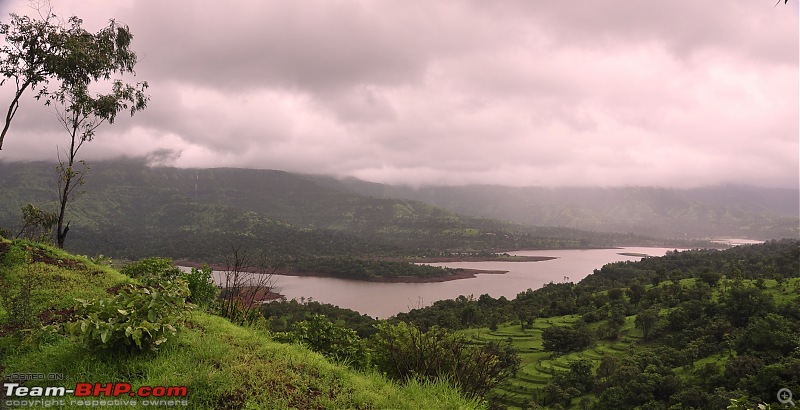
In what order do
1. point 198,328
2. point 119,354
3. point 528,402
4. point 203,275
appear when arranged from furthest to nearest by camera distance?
point 528,402 < point 203,275 < point 198,328 < point 119,354

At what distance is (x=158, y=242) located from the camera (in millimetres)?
177000

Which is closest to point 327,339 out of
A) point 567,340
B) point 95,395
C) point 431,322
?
point 95,395

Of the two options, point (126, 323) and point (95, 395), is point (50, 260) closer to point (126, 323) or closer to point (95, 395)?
point (126, 323)

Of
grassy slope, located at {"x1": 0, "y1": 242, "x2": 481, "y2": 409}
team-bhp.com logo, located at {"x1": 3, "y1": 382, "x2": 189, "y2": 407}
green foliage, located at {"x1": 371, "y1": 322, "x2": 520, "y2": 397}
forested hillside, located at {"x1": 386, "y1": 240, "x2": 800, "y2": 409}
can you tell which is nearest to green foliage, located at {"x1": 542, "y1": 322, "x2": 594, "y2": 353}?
forested hillside, located at {"x1": 386, "y1": 240, "x2": 800, "y2": 409}

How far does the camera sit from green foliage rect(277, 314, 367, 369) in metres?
9.46

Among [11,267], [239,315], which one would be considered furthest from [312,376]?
[11,267]

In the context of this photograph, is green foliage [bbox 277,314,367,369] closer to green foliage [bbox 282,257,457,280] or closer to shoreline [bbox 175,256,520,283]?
shoreline [bbox 175,256,520,283]

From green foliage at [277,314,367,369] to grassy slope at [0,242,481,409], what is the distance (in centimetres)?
265

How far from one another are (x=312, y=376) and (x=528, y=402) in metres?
45.9

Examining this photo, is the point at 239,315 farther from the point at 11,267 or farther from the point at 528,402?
the point at 528,402

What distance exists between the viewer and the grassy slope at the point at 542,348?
50.2m

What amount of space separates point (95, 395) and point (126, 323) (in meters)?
0.90

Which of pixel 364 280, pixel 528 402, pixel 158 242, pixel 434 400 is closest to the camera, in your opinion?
pixel 434 400

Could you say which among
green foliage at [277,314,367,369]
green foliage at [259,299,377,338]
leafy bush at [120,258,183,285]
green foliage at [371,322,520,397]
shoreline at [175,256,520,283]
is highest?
leafy bush at [120,258,183,285]
